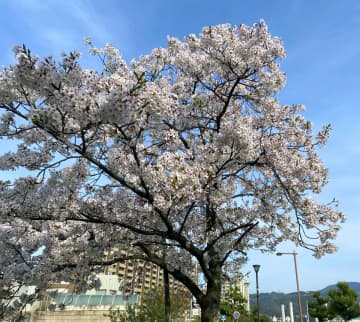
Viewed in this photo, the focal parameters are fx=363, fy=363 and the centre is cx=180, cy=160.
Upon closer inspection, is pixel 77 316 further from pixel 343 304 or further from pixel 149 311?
pixel 343 304

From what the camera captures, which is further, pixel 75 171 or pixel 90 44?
pixel 90 44

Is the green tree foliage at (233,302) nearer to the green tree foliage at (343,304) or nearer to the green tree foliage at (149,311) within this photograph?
the green tree foliage at (343,304)

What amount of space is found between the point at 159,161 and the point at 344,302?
130ft

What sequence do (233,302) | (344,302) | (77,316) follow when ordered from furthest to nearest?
1. (233,302)
2. (344,302)
3. (77,316)

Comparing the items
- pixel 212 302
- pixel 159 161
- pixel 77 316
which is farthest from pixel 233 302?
pixel 159 161

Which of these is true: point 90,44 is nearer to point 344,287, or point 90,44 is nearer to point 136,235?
point 136,235

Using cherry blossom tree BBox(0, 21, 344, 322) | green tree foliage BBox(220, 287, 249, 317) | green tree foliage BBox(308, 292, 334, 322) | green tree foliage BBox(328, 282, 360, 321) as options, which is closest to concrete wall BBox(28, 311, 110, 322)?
green tree foliage BBox(220, 287, 249, 317)

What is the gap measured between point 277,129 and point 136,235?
519 cm

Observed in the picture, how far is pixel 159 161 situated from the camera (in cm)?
754

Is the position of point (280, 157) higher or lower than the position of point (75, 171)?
higher

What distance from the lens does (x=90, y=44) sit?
11.3 meters

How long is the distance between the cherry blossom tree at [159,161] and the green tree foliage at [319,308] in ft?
120

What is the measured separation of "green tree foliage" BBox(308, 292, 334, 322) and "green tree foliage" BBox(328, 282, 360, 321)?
6.67 ft

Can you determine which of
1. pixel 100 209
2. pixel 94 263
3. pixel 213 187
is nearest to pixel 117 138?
pixel 100 209
